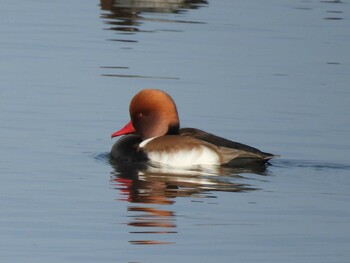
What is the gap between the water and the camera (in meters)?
9.79

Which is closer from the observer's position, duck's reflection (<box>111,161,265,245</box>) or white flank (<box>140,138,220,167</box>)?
duck's reflection (<box>111,161,265,245</box>)

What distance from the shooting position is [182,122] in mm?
14867

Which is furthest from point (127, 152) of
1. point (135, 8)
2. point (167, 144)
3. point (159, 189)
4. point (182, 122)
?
point (135, 8)

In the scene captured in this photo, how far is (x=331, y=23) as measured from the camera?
22.2 metres

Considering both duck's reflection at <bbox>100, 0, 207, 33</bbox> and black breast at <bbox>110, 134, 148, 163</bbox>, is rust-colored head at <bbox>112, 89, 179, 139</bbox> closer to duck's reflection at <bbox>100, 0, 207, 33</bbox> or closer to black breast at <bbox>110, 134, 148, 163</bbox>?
black breast at <bbox>110, 134, 148, 163</bbox>

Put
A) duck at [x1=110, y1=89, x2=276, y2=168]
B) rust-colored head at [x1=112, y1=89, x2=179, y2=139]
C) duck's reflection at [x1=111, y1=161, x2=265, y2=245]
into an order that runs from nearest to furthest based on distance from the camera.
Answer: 1. duck's reflection at [x1=111, y1=161, x2=265, y2=245]
2. duck at [x1=110, y1=89, x2=276, y2=168]
3. rust-colored head at [x1=112, y1=89, x2=179, y2=139]

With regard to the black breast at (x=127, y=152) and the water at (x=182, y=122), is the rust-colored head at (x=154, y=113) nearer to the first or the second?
the black breast at (x=127, y=152)

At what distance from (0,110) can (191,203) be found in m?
4.19

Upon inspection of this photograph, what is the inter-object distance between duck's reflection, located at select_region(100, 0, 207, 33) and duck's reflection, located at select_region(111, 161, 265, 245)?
29.3ft

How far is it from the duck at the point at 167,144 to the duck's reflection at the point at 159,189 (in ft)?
0.40

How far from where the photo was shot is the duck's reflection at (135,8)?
71.8 feet

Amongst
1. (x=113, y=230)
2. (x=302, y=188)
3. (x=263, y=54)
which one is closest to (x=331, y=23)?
(x=263, y=54)

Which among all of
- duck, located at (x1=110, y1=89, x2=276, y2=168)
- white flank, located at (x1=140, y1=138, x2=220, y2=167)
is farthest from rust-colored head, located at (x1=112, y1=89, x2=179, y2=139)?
white flank, located at (x1=140, y1=138, x2=220, y2=167)

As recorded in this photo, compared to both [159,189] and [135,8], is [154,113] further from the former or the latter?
[135,8]
